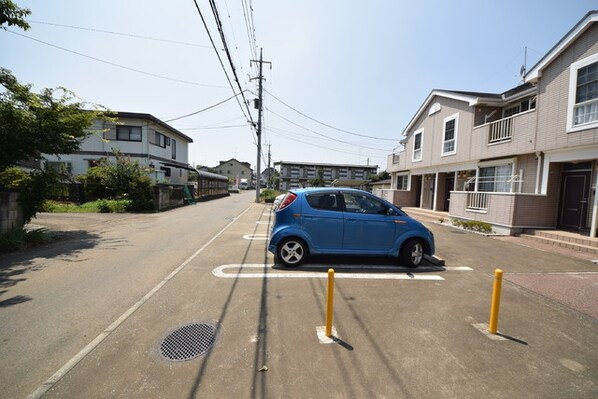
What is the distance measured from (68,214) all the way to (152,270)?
11.0 meters

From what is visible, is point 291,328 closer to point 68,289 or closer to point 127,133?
point 68,289

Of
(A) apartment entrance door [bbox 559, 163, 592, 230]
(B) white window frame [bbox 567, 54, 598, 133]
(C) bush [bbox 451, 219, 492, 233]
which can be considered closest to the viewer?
(B) white window frame [bbox 567, 54, 598, 133]

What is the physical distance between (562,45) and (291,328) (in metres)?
12.9

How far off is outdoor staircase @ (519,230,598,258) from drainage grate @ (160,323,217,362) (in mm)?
10178

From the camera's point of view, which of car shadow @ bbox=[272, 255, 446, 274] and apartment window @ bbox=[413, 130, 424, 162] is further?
apartment window @ bbox=[413, 130, 424, 162]

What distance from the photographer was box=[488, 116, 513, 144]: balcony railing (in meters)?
11.8

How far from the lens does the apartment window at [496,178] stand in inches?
481

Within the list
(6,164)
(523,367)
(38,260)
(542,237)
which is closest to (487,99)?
(542,237)

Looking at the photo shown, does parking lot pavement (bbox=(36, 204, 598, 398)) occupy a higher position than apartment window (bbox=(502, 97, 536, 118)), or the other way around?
apartment window (bbox=(502, 97, 536, 118))

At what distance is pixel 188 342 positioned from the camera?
3104 millimetres

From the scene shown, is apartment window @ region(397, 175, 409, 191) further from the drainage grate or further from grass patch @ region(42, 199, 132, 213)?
the drainage grate

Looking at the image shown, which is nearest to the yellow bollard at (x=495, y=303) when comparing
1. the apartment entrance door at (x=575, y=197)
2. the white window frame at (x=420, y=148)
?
the apartment entrance door at (x=575, y=197)

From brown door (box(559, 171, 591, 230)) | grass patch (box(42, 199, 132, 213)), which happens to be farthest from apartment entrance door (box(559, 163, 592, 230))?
grass patch (box(42, 199, 132, 213))

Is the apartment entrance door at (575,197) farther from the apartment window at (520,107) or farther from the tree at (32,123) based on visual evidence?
the tree at (32,123)
